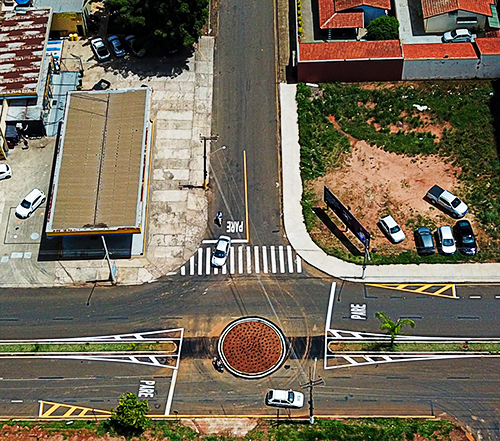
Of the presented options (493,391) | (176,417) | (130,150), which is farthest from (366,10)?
(176,417)

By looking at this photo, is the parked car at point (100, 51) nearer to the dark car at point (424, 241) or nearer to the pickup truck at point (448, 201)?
the pickup truck at point (448, 201)

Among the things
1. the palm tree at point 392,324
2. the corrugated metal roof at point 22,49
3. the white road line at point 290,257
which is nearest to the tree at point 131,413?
the white road line at point 290,257

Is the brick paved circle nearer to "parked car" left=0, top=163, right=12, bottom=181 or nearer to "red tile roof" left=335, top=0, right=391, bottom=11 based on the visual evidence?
"parked car" left=0, top=163, right=12, bottom=181

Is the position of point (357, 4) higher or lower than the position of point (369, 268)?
higher

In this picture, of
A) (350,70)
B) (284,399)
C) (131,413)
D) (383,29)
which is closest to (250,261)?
(284,399)

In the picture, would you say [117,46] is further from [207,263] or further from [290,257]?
[290,257]

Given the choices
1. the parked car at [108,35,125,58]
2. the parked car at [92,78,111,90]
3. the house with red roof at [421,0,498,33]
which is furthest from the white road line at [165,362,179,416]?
the house with red roof at [421,0,498,33]
